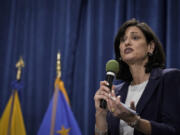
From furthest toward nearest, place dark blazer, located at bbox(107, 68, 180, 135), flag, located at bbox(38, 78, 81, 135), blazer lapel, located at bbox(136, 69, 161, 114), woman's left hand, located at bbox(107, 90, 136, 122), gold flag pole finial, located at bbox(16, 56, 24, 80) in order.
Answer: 1. gold flag pole finial, located at bbox(16, 56, 24, 80)
2. flag, located at bbox(38, 78, 81, 135)
3. blazer lapel, located at bbox(136, 69, 161, 114)
4. dark blazer, located at bbox(107, 68, 180, 135)
5. woman's left hand, located at bbox(107, 90, 136, 122)

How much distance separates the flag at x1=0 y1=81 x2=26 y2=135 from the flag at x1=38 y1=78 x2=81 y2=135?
35 centimetres

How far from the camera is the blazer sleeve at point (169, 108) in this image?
43.5 inches

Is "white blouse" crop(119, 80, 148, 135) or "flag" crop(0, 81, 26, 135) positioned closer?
"white blouse" crop(119, 80, 148, 135)

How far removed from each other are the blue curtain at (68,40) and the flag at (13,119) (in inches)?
5.4

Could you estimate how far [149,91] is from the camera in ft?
4.17

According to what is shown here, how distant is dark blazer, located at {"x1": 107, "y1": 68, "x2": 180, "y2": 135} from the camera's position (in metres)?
1.13

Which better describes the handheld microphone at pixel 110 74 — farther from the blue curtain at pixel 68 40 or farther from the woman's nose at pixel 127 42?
the blue curtain at pixel 68 40

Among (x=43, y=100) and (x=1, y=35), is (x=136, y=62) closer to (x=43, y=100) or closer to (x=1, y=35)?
(x=43, y=100)

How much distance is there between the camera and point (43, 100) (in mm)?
3012

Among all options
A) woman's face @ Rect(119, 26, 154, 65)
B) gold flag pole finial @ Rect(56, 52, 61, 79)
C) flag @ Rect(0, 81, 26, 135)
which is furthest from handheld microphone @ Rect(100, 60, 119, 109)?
flag @ Rect(0, 81, 26, 135)

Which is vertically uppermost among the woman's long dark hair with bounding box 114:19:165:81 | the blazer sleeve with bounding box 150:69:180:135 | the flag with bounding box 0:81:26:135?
the woman's long dark hair with bounding box 114:19:165:81

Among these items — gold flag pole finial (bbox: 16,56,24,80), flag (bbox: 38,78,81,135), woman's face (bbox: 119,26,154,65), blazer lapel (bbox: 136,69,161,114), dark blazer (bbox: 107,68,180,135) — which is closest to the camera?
dark blazer (bbox: 107,68,180,135)

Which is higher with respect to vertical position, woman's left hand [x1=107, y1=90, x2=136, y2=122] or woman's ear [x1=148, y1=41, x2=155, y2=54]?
woman's ear [x1=148, y1=41, x2=155, y2=54]

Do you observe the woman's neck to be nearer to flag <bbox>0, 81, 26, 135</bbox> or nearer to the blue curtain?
the blue curtain
